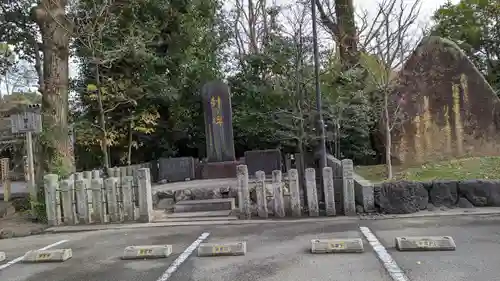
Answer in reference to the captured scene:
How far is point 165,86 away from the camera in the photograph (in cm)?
1451

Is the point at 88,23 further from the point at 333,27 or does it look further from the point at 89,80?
the point at 333,27

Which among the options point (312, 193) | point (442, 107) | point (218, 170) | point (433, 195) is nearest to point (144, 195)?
point (312, 193)

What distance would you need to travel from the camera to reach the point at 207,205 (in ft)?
28.5

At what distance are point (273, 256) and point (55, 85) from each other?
24.7 feet

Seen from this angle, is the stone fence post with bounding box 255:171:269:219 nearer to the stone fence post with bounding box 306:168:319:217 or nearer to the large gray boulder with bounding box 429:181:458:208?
the stone fence post with bounding box 306:168:319:217

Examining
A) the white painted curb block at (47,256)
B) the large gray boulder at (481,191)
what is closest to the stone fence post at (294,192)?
the large gray boulder at (481,191)

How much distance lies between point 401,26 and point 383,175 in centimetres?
370

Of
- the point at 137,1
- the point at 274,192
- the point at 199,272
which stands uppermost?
the point at 137,1

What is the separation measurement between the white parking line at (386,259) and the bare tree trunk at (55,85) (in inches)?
287

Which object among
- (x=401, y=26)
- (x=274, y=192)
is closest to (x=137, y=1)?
(x=401, y=26)

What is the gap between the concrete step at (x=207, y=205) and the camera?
866cm

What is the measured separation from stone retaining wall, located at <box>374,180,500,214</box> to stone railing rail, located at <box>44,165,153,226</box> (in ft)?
14.6

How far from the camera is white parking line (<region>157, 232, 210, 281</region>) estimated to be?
15.7 feet

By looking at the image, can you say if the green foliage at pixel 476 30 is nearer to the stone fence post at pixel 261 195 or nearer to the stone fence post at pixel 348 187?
the stone fence post at pixel 348 187
